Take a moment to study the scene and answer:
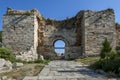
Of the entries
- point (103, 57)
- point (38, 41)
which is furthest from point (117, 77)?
point (38, 41)

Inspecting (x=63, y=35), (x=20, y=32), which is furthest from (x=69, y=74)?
(x=63, y=35)

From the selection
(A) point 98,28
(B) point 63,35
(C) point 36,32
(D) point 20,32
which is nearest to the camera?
(D) point 20,32

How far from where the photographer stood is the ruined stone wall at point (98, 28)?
73.4ft

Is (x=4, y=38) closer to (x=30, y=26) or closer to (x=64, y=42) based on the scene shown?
(x=30, y=26)

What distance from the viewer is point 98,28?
22547 millimetres

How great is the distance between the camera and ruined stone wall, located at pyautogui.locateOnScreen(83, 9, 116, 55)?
2236 centimetres

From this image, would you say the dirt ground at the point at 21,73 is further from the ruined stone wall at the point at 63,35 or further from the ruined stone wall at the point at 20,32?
the ruined stone wall at the point at 63,35

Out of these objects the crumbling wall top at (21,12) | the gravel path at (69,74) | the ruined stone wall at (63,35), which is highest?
the crumbling wall top at (21,12)

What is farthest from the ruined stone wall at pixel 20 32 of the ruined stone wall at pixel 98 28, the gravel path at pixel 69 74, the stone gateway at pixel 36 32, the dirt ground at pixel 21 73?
the gravel path at pixel 69 74

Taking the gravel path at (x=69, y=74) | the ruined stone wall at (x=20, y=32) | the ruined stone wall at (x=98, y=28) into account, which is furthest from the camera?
the ruined stone wall at (x=98, y=28)

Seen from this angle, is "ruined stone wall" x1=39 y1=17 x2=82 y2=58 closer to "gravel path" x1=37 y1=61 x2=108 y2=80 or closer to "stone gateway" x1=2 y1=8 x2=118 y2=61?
"stone gateway" x1=2 y1=8 x2=118 y2=61

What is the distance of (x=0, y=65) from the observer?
32.7 feet

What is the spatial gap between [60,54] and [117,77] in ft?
59.8

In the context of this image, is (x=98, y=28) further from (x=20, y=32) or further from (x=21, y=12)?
(x=21, y=12)
